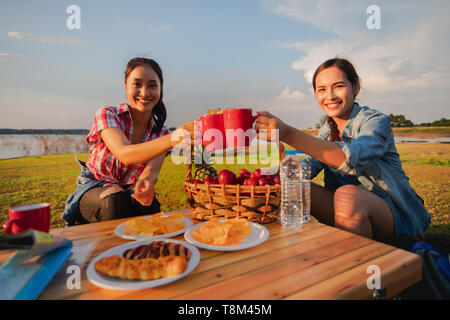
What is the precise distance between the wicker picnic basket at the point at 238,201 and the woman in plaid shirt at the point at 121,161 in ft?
1.87

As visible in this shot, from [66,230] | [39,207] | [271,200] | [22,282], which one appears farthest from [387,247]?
[66,230]

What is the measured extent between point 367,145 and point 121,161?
71.4 inches

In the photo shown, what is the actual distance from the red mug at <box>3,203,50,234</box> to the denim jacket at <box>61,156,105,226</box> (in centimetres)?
115

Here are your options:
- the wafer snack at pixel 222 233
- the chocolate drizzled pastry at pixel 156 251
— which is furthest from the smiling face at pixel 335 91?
the chocolate drizzled pastry at pixel 156 251

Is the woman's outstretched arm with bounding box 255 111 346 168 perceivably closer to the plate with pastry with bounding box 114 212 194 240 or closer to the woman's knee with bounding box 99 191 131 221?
the plate with pastry with bounding box 114 212 194 240

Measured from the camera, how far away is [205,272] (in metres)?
1.02

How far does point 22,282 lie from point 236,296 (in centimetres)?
74

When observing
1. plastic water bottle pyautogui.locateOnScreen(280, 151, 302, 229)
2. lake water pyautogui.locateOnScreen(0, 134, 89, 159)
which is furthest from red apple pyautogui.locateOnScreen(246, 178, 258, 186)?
lake water pyautogui.locateOnScreen(0, 134, 89, 159)

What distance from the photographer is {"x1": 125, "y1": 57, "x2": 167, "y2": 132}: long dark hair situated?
2.47 meters

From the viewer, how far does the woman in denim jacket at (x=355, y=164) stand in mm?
1638

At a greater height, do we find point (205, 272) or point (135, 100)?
point (135, 100)

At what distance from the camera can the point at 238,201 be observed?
153 centimetres

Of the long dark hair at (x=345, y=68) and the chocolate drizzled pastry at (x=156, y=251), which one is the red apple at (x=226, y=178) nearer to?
the chocolate drizzled pastry at (x=156, y=251)
